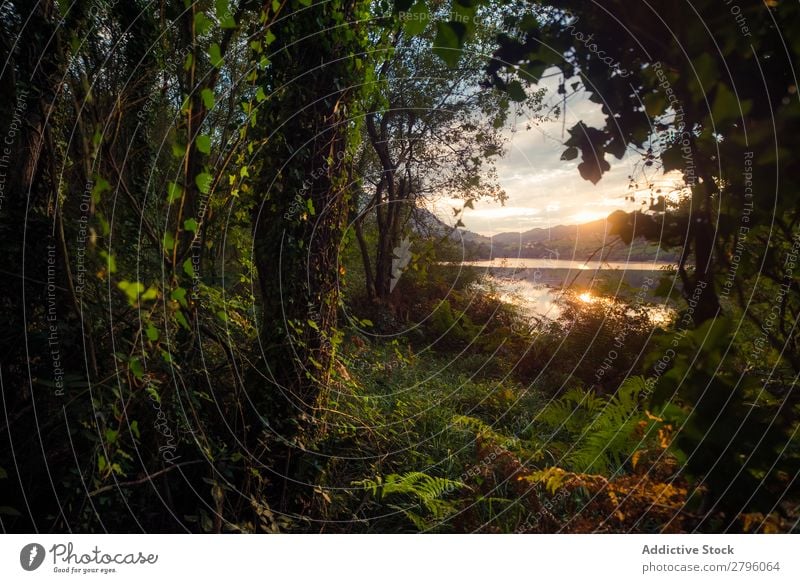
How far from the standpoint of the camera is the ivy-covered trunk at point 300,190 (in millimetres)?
2238

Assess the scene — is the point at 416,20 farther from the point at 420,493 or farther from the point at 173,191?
the point at 420,493

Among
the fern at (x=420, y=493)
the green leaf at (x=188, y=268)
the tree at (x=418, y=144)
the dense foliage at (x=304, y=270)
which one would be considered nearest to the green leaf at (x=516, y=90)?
the dense foliage at (x=304, y=270)

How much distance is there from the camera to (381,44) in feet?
8.17

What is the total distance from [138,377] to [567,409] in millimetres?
3930

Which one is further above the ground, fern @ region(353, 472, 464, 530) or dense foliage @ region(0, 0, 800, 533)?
dense foliage @ region(0, 0, 800, 533)

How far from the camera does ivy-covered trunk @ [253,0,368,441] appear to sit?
2238 mm

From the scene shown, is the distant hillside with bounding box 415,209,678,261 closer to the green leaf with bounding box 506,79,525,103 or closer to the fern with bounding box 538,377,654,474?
the green leaf with bounding box 506,79,525,103

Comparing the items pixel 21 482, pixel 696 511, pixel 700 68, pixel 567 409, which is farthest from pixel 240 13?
pixel 567 409

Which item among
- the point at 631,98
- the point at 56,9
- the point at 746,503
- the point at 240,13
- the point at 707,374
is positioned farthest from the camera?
the point at 240,13

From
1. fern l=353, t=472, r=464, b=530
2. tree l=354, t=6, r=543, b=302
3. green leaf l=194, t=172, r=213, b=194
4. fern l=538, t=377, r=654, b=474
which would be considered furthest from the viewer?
tree l=354, t=6, r=543, b=302

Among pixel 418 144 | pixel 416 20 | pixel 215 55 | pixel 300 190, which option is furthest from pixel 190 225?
pixel 418 144

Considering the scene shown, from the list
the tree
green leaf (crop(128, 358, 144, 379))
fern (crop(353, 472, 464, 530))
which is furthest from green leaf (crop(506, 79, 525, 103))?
the tree

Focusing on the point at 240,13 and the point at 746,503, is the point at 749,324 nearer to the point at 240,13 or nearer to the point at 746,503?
the point at 746,503

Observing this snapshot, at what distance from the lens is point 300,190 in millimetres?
2279
